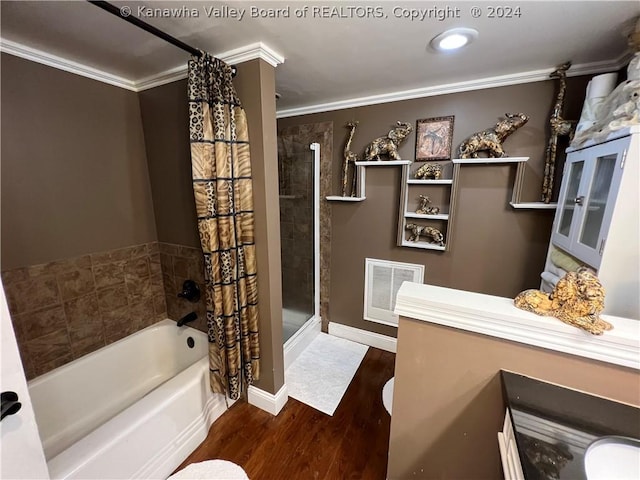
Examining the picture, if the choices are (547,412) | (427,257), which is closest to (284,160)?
(427,257)

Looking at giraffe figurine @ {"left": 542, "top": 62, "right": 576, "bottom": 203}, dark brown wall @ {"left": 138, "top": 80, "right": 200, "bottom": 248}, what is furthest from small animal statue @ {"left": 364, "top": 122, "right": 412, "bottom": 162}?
dark brown wall @ {"left": 138, "top": 80, "right": 200, "bottom": 248}

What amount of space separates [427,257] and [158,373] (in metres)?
2.36

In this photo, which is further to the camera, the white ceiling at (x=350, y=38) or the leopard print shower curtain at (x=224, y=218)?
the leopard print shower curtain at (x=224, y=218)

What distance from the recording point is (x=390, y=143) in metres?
2.02

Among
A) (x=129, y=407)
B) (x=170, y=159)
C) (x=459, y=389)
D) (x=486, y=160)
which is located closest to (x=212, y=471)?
(x=129, y=407)

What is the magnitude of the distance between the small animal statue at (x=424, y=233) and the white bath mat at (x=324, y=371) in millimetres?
1194

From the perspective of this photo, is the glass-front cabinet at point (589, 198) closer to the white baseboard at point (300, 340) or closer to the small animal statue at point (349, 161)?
the small animal statue at point (349, 161)

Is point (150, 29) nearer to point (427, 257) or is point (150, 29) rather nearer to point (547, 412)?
point (547, 412)

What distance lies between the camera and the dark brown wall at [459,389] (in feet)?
2.63

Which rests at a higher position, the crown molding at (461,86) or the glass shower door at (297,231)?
the crown molding at (461,86)

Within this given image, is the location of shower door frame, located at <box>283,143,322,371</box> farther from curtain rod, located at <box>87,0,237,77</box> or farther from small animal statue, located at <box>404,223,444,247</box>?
curtain rod, located at <box>87,0,237,77</box>

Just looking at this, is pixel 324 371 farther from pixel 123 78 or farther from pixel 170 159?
pixel 123 78

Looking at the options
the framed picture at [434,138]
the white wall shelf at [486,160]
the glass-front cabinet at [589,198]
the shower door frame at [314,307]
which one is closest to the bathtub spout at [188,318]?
the shower door frame at [314,307]

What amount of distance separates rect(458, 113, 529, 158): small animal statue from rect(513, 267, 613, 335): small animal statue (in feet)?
4.02
